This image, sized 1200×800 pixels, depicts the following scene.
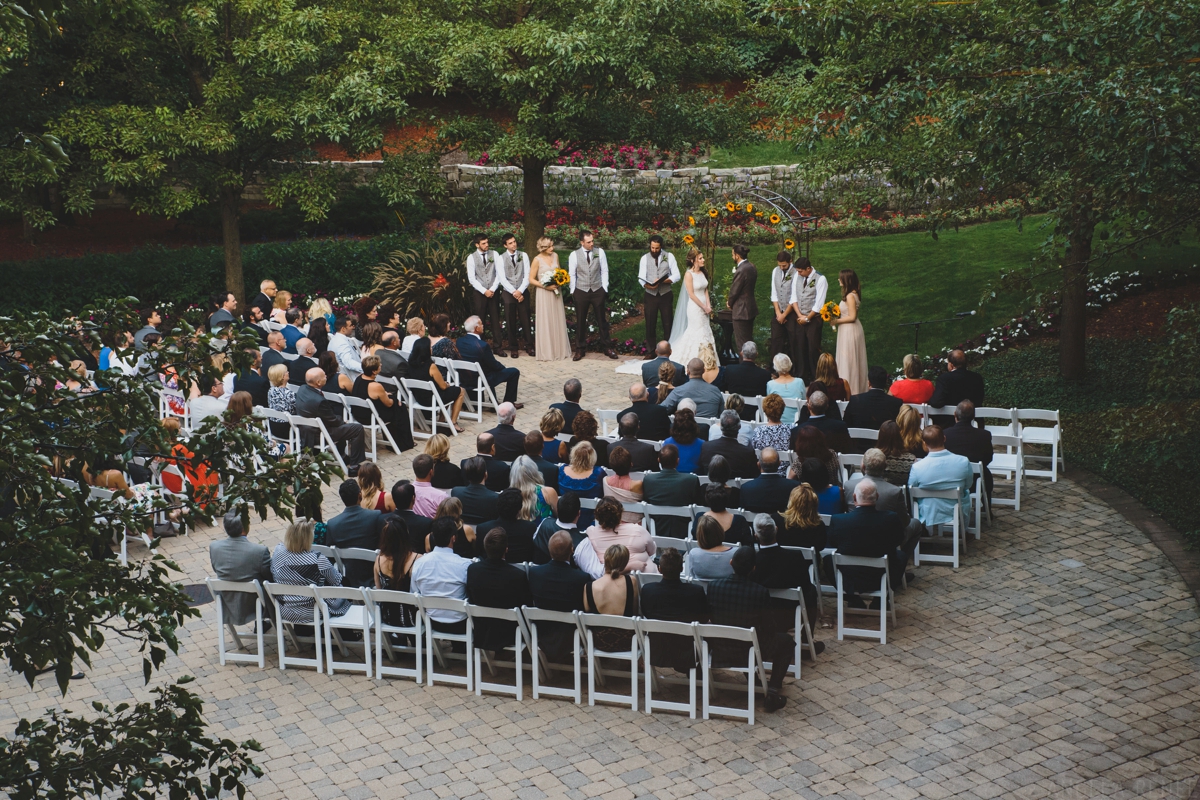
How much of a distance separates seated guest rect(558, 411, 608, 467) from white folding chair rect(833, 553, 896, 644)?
2.37 metres

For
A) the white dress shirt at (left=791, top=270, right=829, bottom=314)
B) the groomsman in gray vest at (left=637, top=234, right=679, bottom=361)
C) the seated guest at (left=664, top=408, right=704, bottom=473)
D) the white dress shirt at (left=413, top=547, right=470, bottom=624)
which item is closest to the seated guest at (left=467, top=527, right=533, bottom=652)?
the white dress shirt at (left=413, top=547, right=470, bottom=624)

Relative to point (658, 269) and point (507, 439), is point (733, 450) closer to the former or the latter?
point (507, 439)

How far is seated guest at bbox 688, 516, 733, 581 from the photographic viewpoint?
8273 millimetres

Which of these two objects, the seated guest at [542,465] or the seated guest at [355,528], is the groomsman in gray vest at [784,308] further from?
the seated guest at [355,528]

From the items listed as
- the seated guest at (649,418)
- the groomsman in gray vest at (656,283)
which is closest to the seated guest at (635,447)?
the seated guest at (649,418)

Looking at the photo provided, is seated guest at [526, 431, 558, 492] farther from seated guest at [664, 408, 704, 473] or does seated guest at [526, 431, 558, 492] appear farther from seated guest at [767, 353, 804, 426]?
seated guest at [767, 353, 804, 426]

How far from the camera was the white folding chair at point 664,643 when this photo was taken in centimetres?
765

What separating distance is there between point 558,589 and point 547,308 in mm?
9096

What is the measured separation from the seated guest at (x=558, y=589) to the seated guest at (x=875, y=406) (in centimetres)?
429

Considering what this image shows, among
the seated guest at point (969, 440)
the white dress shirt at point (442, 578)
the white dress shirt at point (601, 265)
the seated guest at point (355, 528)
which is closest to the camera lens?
the white dress shirt at point (442, 578)

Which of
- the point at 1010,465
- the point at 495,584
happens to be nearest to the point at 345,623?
the point at 495,584

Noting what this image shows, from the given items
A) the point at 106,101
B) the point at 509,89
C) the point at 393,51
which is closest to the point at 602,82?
the point at 509,89

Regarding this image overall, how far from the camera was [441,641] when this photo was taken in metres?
8.86

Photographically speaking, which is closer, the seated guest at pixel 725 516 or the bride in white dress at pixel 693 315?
the seated guest at pixel 725 516
